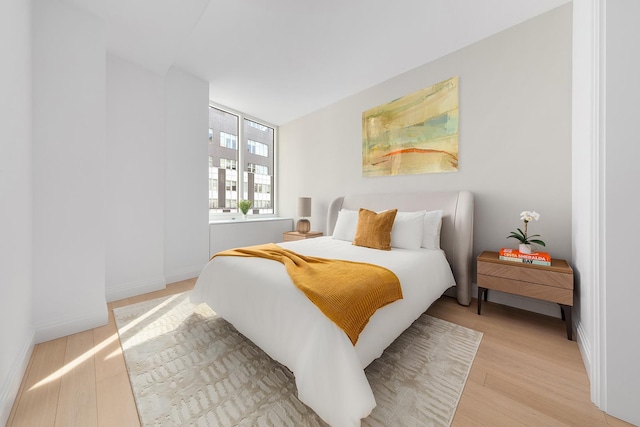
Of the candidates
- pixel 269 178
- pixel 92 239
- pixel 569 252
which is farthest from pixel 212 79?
pixel 569 252

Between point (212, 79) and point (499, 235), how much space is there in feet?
13.3

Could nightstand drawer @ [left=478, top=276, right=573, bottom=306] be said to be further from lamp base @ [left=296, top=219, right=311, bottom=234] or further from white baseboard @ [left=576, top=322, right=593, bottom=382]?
lamp base @ [left=296, top=219, right=311, bottom=234]

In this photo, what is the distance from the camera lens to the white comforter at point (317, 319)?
0.99 m

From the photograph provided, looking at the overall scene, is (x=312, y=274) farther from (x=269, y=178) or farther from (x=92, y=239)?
(x=269, y=178)

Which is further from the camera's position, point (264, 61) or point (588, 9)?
point (264, 61)

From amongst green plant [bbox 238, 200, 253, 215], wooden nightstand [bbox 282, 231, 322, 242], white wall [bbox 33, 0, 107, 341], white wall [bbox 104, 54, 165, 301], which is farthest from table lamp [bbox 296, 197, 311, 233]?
white wall [bbox 33, 0, 107, 341]

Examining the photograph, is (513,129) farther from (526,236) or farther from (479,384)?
(479,384)

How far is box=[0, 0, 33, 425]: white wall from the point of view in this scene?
115cm

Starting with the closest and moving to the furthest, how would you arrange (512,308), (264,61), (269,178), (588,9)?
1. (588,9)
2. (512,308)
3. (264,61)
4. (269,178)

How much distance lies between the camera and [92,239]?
192 centimetres

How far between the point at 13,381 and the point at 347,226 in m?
2.63

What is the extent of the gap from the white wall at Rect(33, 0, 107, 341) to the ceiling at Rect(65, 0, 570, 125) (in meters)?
0.31

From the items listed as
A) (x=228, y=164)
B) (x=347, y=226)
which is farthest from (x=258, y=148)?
(x=347, y=226)

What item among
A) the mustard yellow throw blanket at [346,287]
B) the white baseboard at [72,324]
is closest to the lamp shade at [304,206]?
the mustard yellow throw blanket at [346,287]
